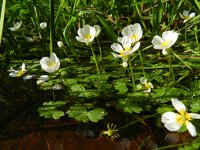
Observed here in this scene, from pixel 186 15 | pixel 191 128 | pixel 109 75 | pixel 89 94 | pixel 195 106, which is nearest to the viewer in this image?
pixel 191 128

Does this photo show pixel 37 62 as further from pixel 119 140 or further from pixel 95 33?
pixel 119 140

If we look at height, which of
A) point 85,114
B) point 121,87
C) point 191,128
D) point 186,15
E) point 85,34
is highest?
point 186,15

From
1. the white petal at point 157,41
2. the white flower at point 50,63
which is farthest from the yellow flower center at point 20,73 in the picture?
the white petal at point 157,41

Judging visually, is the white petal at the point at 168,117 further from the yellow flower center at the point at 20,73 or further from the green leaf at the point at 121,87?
the yellow flower center at the point at 20,73

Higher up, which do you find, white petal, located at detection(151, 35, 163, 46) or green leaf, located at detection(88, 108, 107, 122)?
white petal, located at detection(151, 35, 163, 46)

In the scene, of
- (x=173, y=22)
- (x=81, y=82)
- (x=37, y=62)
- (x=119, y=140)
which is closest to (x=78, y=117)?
(x=119, y=140)

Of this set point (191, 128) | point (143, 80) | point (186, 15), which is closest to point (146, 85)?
point (143, 80)

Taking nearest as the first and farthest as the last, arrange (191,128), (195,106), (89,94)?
(191,128), (195,106), (89,94)

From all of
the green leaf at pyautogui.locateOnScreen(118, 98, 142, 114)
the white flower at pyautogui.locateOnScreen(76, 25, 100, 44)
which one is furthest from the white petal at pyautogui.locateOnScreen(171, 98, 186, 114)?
the white flower at pyautogui.locateOnScreen(76, 25, 100, 44)

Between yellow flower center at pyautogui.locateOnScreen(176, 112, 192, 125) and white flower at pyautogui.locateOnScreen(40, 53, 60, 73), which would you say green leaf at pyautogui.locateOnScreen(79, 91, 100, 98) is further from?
yellow flower center at pyautogui.locateOnScreen(176, 112, 192, 125)

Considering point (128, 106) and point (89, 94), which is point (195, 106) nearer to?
point (128, 106)
